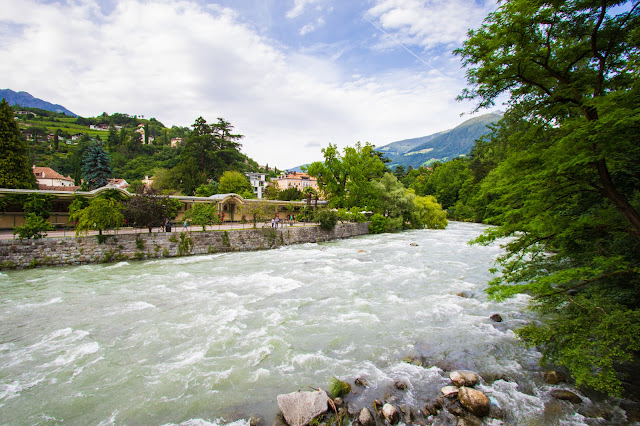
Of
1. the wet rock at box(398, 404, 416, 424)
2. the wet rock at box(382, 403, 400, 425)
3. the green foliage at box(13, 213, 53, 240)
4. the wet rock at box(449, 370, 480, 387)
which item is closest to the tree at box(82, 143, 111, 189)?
the green foliage at box(13, 213, 53, 240)

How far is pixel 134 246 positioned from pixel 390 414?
18460 mm

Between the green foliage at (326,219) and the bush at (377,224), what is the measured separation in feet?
24.4

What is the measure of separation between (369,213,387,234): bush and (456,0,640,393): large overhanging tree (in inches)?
1115

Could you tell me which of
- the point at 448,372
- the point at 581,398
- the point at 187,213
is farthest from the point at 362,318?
the point at 187,213

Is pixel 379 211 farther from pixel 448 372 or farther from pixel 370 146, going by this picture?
pixel 448 372

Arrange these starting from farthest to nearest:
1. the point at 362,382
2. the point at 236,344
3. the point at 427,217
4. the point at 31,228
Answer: the point at 427,217 < the point at 31,228 < the point at 236,344 < the point at 362,382

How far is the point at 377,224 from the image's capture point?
35.5 metres

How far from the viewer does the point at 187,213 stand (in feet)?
88.3

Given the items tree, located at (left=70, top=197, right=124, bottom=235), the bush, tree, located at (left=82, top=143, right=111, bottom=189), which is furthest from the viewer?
tree, located at (left=82, top=143, right=111, bottom=189)

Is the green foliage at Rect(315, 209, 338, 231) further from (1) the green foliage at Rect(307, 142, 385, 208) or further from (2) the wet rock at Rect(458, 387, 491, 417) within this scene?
(2) the wet rock at Rect(458, 387, 491, 417)

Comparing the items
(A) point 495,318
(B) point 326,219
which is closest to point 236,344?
(A) point 495,318

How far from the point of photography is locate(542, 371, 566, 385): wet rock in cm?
588

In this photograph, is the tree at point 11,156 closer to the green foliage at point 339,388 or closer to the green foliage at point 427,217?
the green foliage at point 339,388

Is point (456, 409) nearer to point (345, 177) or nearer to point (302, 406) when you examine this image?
point (302, 406)
